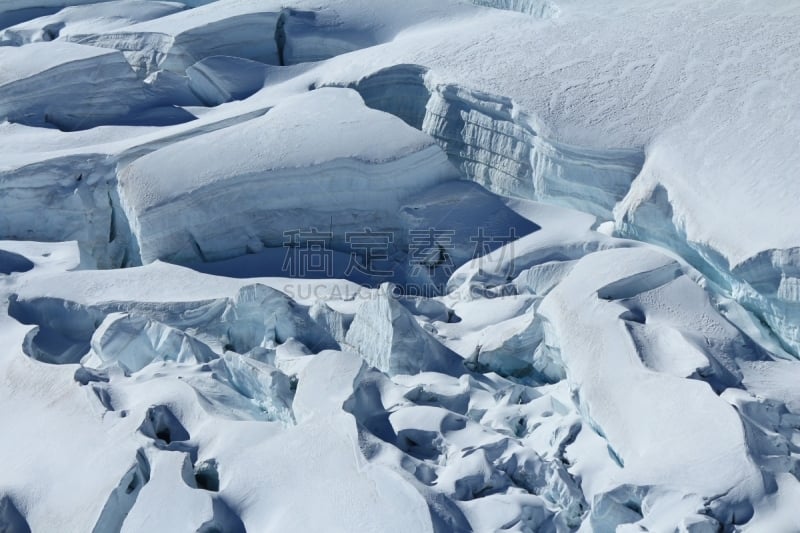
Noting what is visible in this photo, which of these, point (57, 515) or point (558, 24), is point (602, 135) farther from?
point (57, 515)

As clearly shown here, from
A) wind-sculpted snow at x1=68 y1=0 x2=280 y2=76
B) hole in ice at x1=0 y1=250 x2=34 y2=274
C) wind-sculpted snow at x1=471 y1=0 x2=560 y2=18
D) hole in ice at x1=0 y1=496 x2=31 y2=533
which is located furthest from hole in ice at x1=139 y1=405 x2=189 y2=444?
wind-sculpted snow at x1=471 y1=0 x2=560 y2=18

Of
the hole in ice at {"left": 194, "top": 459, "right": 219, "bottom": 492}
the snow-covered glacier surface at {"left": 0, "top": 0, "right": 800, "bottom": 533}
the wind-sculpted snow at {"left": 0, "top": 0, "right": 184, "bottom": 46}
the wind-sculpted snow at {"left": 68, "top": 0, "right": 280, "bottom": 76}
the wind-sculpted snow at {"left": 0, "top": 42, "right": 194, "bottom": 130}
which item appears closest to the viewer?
the snow-covered glacier surface at {"left": 0, "top": 0, "right": 800, "bottom": 533}

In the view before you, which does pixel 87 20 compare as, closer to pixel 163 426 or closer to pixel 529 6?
pixel 529 6

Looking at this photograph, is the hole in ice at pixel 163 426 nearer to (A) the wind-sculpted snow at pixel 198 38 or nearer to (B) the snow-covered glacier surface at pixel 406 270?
(B) the snow-covered glacier surface at pixel 406 270

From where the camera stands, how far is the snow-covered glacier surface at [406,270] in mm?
3617

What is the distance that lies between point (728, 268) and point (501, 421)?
121 centimetres

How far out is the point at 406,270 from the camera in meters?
5.25

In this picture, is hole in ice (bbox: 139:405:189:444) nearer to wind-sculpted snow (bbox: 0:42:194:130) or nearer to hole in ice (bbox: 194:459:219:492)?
hole in ice (bbox: 194:459:219:492)

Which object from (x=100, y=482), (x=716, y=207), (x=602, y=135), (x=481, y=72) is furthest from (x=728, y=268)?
(x=100, y=482)

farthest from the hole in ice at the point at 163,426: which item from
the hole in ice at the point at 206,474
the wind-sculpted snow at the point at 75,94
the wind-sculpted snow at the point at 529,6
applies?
the wind-sculpted snow at the point at 529,6

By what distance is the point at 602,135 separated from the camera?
17.2 ft

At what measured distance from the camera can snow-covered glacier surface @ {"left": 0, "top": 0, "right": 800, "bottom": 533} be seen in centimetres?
362

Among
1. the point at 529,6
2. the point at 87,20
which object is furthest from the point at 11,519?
the point at 87,20

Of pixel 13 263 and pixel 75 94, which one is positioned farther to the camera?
pixel 75 94
